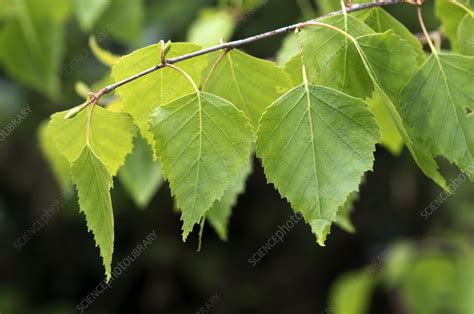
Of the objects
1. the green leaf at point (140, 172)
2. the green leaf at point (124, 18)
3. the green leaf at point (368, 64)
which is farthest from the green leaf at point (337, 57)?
the green leaf at point (124, 18)

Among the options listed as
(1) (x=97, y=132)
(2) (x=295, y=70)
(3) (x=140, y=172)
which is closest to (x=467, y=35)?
(2) (x=295, y=70)

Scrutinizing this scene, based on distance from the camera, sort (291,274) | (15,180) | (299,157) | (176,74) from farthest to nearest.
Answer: (291,274) → (15,180) → (176,74) → (299,157)

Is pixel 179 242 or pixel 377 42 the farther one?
pixel 179 242

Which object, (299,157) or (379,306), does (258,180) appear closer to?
(379,306)

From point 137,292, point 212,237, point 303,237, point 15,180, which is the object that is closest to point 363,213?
point 303,237

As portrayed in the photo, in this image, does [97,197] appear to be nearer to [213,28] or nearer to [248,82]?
[248,82]

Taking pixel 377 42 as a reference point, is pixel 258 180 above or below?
below
